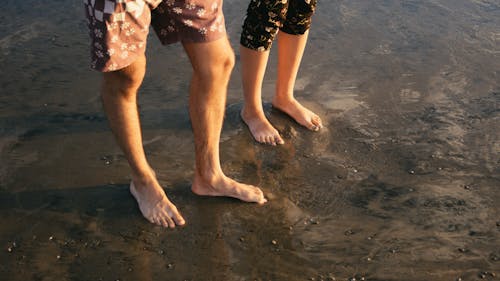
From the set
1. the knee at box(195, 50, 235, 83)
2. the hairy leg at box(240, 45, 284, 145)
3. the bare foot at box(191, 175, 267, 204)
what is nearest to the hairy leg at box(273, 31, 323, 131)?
the hairy leg at box(240, 45, 284, 145)

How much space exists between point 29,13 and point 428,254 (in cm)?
361

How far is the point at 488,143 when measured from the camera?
Answer: 3271 mm

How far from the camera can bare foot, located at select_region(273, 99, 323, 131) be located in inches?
134

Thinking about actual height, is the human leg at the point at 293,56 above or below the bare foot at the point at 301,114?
above

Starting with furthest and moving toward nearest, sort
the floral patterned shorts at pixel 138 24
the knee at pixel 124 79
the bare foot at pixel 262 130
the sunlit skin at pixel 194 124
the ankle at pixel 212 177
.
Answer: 1. the bare foot at pixel 262 130
2. the ankle at pixel 212 177
3. the sunlit skin at pixel 194 124
4. the knee at pixel 124 79
5. the floral patterned shorts at pixel 138 24

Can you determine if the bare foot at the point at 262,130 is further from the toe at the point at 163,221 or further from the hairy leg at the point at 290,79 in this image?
the toe at the point at 163,221

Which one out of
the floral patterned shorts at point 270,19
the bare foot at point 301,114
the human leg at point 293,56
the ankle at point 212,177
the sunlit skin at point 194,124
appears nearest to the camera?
the sunlit skin at point 194,124

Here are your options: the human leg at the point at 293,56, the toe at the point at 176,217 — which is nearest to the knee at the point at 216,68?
the toe at the point at 176,217

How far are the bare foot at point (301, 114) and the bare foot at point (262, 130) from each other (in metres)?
0.19

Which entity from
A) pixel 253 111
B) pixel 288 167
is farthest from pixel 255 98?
pixel 288 167

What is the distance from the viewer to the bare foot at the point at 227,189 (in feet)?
9.19

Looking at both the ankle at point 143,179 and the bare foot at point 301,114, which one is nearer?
the ankle at point 143,179

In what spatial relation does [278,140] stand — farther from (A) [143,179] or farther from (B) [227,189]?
(A) [143,179]

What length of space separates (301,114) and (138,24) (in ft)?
4.76
